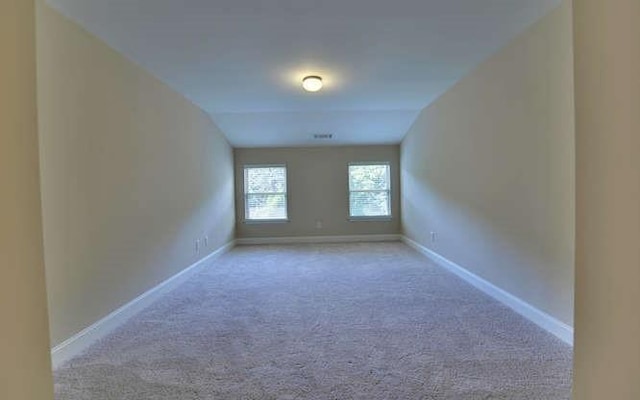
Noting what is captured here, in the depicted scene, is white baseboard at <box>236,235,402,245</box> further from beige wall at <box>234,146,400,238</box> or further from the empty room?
the empty room

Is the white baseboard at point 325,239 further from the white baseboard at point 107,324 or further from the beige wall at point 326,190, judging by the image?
the white baseboard at point 107,324

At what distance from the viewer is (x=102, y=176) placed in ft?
8.38

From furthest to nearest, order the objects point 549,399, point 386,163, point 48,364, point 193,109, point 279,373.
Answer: point 386,163
point 193,109
point 279,373
point 549,399
point 48,364

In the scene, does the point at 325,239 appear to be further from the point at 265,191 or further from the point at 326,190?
the point at 265,191

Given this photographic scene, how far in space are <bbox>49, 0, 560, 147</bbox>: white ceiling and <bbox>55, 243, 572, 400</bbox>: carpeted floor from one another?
212cm

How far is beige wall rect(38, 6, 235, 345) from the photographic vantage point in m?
2.08

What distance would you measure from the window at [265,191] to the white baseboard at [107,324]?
281 centimetres

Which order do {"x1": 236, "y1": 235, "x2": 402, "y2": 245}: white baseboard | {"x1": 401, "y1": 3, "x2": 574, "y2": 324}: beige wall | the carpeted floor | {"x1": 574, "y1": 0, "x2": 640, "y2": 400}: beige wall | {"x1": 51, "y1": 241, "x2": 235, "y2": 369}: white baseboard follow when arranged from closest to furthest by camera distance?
{"x1": 574, "y1": 0, "x2": 640, "y2": 400}: beige wall, the carpeted floor, {"x1": 51, "y1": 241, "x2": 235, "y2": 369}: white baseboard, {"x1": 401, "y1": 3, "x2": 574, "y2": 324}: beige wall, {"x1": 236, "y1": 235, "x2": 402, "y2": 245}: white baseboard

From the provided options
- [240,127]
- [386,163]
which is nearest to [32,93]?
[240,127]

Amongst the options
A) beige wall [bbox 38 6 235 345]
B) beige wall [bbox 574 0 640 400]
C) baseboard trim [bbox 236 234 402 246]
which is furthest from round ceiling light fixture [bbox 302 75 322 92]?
baseboard trim [bbox 236 234 402 246]

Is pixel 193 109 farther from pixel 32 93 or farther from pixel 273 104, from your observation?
pixel 32 93

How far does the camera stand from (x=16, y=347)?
0.74 meters

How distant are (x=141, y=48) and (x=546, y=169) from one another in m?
3.10

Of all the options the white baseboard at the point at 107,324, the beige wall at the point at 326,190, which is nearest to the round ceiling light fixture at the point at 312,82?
the white baseboard at the point at 107,324
